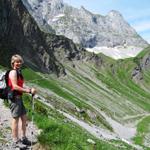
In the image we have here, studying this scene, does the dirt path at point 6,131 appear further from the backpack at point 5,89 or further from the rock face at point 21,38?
the rock face at point 21,38

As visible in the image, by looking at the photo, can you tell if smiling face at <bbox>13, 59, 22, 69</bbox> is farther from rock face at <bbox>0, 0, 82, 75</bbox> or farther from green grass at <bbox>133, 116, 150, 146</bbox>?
rock face at <bbox>0, 0, 82, 75</bbox>

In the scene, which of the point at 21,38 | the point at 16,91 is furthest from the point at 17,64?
the point at 21,38

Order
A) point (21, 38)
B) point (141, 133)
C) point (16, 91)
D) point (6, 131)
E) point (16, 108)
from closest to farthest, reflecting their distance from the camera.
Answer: point (16, 91) → point (16, 108) → point (6, 131) → point (141, 133) → point (21, 38)

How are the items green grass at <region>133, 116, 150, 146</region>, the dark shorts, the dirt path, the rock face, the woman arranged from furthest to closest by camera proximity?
1. the rock face
2. green grass at <region>133, 116, 150, 146</region>
3. the dirt path
4. the dark shorts
5. the woman

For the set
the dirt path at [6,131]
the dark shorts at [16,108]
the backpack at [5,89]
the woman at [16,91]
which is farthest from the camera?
the dirt path at [6,131]

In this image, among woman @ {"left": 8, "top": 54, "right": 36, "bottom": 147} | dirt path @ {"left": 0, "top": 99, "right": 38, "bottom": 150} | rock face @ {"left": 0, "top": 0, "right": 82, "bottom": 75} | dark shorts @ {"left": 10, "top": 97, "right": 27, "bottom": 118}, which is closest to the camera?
woman @ {"left": 8, "top": 54, "right": 36, "bottom": 147}

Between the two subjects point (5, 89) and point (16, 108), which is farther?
point (16, 108)

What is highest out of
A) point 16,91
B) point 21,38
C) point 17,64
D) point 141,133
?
point 21,38

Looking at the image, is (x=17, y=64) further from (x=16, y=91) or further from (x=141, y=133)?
(x=141, y=133)

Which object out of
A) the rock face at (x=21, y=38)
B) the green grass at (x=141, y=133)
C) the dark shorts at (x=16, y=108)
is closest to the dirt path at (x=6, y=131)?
the dark shorts at (x=16, y=108)

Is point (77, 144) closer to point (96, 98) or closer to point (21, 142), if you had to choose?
point (21, 142)

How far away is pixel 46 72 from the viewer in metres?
182

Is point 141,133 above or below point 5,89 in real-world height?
below

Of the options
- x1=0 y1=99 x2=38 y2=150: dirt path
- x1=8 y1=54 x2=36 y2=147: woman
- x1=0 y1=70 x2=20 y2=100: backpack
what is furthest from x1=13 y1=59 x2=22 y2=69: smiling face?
x1=0 y1=99 x2=38 y2=150: dirt path
